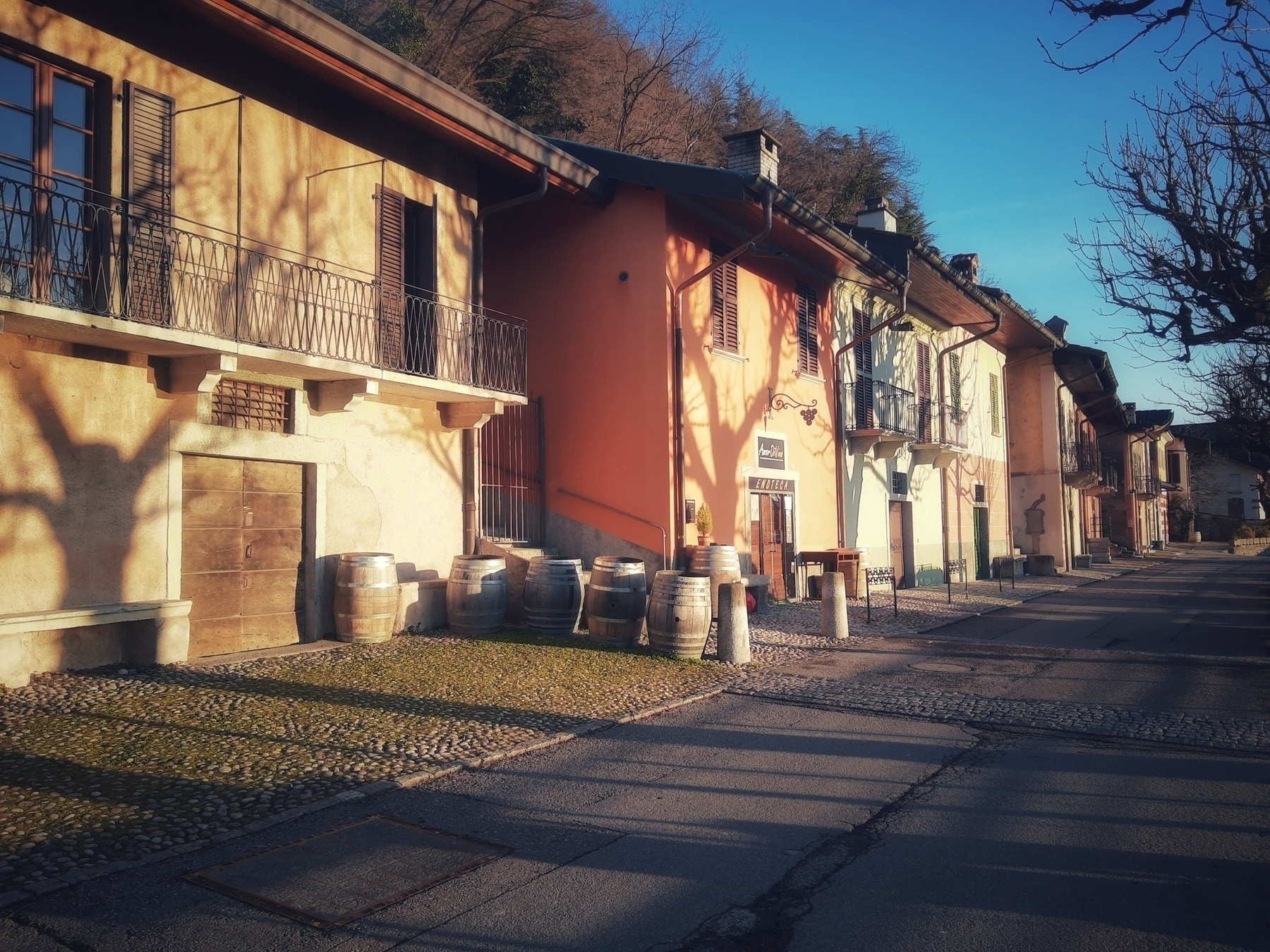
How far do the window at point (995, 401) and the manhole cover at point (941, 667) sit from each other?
753 inches

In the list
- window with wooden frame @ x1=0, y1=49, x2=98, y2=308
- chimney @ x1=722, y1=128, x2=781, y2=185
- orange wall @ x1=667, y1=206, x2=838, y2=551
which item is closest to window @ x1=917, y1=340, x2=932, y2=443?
orange wall @ x1=667, y1=206, x2=838, y2=551

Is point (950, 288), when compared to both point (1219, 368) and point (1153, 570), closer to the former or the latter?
point (1219, 368)

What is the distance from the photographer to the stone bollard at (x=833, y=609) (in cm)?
1242

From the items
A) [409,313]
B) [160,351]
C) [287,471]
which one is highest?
[409,313]

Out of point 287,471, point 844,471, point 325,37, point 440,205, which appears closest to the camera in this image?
point 325,37

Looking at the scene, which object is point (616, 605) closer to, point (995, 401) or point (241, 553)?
point (241, 553)

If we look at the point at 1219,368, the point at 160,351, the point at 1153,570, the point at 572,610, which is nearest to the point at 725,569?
the point at 572,610

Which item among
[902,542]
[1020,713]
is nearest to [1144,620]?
[902,542]

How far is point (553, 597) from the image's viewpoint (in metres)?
11.2

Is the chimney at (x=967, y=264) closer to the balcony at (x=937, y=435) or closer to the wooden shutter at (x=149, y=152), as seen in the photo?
the balcony at (x=937, y=435)

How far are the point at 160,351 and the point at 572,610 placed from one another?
5.20 m

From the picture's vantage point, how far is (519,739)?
22.1 feet

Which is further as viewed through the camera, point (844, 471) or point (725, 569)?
point (844, 471)

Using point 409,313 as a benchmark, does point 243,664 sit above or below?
below
